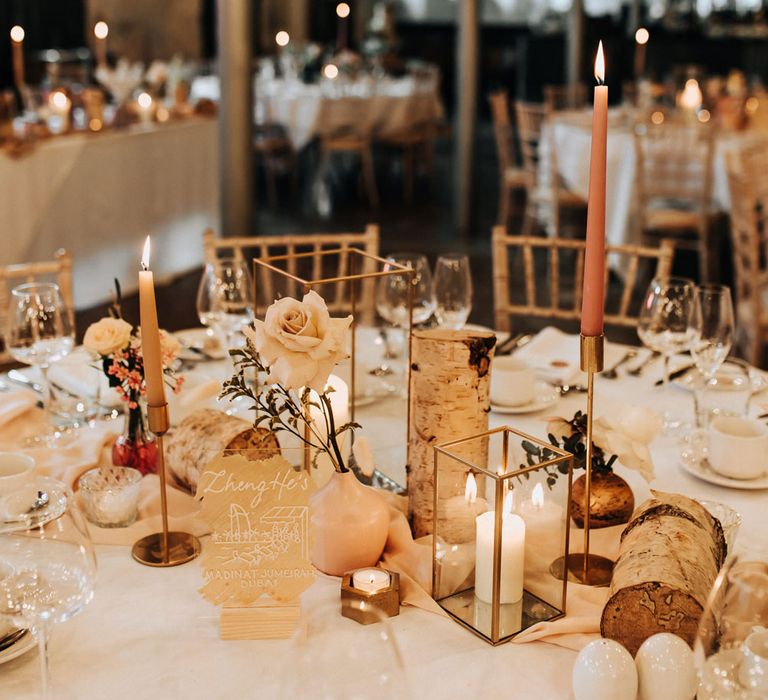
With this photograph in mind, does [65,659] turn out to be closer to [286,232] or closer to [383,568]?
[383,568]

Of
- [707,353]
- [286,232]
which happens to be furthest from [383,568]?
[286,232]

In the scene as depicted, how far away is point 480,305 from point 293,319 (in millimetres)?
4300

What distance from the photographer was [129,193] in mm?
5312

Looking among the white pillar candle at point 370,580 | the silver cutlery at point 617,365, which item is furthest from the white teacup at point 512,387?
the white pillar candle at point 370,580

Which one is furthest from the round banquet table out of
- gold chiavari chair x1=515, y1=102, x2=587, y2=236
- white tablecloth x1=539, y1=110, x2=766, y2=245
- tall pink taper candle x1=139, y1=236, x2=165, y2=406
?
gold chiavari chair x1=515, y1=102, x2=587, y2=236

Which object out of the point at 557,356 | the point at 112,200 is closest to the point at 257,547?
the point at 557,356

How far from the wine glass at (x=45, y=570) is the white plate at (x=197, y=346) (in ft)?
3.38

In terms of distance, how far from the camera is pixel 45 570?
0.98 meters

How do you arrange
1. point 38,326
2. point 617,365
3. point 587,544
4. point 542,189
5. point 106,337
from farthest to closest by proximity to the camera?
point 542,189, point 617,365, point 38,326, point 106,337, point 587,544

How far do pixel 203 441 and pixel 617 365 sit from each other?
95cm

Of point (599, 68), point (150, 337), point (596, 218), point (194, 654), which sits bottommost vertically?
point (194, 654)

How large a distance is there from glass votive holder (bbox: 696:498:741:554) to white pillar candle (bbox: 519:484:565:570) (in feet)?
0.66

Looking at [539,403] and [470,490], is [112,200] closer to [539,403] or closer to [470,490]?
[539,403]

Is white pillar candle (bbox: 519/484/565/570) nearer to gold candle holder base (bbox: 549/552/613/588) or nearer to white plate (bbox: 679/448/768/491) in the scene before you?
gold candle holder base (bbox: 549/552/613/588)
